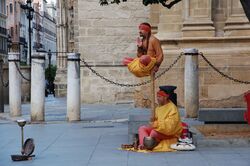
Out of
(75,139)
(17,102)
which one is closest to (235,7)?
(17,102)

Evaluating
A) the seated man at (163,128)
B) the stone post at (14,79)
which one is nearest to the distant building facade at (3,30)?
the stone post at (14,79)

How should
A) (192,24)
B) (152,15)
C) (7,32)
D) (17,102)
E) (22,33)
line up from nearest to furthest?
(17,102) → (192,24) → (152,15) → (7,32) → (22,33)

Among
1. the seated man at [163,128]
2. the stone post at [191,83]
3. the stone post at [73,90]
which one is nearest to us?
the seated man at [163,128]

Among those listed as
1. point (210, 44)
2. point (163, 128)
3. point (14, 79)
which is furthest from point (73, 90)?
point (163, 128)

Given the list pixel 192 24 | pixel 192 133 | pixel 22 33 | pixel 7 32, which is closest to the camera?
pixel 192 133

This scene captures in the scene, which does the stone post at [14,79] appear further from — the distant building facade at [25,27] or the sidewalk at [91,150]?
the distant building facade at [25,27]

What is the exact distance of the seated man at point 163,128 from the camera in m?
9.55

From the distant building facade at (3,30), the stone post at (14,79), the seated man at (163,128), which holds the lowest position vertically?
the seated man at (163,128)

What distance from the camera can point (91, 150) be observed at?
32.9 ft

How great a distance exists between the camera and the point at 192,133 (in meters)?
10.5

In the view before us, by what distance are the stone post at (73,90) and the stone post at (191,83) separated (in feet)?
9.32

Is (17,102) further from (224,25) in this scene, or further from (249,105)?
(249,105)

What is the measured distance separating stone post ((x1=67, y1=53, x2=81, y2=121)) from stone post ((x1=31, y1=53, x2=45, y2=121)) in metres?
0.71

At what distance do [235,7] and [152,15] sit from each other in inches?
110
